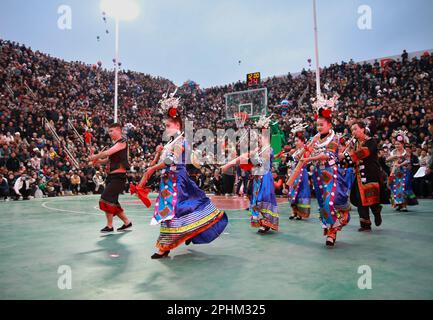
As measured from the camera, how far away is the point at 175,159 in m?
4.70

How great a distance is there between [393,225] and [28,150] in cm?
1677

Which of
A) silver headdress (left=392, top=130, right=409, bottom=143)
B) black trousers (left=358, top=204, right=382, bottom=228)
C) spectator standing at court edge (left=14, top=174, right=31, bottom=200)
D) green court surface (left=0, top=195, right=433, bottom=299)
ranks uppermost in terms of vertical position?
silver headdress (left=392, top=130, right=409, bottom=143)

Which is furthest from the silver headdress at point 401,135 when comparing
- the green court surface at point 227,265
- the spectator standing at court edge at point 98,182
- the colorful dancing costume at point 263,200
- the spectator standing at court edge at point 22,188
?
the spectator standing at court edge at point 98,182

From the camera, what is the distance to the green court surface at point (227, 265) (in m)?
3.13

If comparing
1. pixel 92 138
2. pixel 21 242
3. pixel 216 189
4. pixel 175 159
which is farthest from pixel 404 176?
pixel 92 138

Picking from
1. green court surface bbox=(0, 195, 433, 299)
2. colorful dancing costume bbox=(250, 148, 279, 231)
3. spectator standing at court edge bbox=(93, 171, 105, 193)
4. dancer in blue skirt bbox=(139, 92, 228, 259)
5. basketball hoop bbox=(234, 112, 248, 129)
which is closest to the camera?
green court surface bbox=(0, 195, 433, 299)

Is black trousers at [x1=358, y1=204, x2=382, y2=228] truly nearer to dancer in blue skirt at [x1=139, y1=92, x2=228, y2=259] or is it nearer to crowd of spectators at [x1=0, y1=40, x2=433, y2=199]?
dancer in blue skirt at [x1=139, y1=92, x2=228, y2=259]

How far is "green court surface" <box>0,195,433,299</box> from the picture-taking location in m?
3.13

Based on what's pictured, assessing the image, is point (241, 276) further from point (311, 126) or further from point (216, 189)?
point (311, 126)

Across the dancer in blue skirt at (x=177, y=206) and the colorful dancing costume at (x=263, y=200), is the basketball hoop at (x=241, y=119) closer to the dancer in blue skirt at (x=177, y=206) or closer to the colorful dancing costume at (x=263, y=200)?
the colorful dancing costume at (x=263, y=200)

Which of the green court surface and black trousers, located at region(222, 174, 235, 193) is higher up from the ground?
black trousers, located at region(222, 174, 235, 193)

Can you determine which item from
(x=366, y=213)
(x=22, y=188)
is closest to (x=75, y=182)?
(x=22, y=188)

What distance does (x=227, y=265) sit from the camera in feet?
13.3

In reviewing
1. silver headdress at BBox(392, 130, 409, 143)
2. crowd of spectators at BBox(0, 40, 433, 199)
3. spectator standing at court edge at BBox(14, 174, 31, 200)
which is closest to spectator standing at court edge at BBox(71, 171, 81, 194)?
crowd of spectators at BBox(0, 40, 433, 199)
